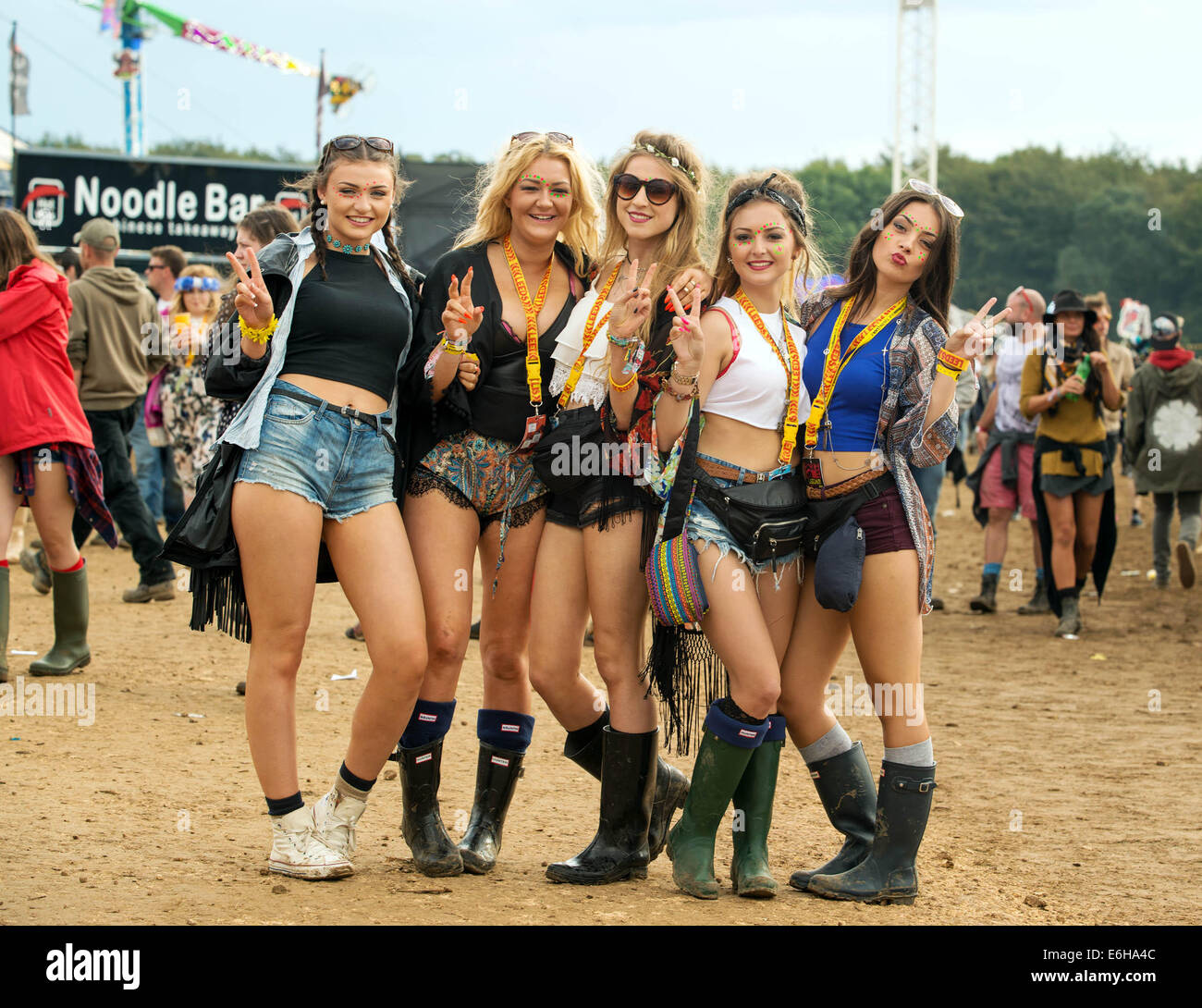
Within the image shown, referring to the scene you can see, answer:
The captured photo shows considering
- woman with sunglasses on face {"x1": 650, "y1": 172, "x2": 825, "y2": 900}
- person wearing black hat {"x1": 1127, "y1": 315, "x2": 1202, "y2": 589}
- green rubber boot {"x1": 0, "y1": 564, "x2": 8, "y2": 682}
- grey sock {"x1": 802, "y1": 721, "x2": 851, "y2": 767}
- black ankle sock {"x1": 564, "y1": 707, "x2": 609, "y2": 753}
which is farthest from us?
person wearing black hat {"x1": 1127, "y1": 315, "x2": 1202, "y2": 589}

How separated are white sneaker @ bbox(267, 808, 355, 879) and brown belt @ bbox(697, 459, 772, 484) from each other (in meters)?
1.54

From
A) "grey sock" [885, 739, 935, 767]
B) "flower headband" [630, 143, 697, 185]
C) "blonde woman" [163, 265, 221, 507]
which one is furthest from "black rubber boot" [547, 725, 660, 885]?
"blonde woman" [163, 265, 221, 507]

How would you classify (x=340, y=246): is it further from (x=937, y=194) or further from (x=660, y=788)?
(x=660, y=788)

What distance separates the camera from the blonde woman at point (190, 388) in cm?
812

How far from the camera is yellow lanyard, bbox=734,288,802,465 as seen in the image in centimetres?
389

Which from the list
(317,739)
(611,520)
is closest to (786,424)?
(611,520)

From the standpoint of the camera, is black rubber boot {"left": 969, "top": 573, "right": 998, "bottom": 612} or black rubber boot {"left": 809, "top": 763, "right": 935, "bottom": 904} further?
black rubber boot {"left": 969, "top": 573, "right": 998, "bottom": 612}

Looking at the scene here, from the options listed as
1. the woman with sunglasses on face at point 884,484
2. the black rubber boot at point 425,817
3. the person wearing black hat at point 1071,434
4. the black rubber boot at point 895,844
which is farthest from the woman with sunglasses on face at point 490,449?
the person wearing black hat at point 1071,434

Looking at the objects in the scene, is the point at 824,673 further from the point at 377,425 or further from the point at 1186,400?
the point at 1186,400

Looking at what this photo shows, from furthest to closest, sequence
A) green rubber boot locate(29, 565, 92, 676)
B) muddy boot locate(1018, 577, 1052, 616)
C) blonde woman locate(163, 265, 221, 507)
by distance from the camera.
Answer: muddy boot locate(1018, 577, 1052, 616) → blonde woman locate(163, 265, 221, 507) → green rubber boot locate(29, 565, 92, 676)

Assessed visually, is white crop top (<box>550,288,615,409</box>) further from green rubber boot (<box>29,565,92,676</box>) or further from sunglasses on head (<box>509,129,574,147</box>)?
green rubber boot (<box>29,565,92,676</box>)

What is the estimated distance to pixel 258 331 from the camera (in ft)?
12.6

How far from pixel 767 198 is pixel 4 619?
438 cm

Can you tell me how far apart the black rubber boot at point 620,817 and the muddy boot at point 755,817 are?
28 cm
